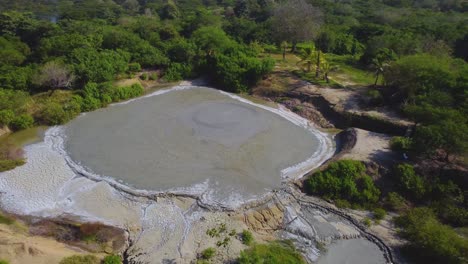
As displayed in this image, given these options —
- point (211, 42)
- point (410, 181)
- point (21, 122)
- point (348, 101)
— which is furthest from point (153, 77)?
point (410, 181)

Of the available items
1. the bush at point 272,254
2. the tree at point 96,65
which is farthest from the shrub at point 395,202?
the tree at point 96,65

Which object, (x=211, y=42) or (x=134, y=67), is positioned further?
(x=211, y=42)

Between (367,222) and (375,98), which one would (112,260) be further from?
(375,98)

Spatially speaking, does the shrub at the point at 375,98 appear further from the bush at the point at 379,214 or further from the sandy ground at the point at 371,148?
the bush at the point at 379,214

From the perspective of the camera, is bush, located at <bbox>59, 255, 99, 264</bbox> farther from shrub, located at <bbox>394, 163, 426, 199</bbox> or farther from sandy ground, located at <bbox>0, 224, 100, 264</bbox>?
shrub, located at <bbox>394, 163, 426, 199</bbox>

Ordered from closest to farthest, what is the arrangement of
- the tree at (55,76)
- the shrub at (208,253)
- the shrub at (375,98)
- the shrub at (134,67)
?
the shrub at (208,253) < the shrub at (375,98) < the tree at (55,76) < the shrub at (134,67)

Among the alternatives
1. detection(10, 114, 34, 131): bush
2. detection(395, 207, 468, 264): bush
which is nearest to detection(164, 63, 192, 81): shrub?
detection(10, 114, 34, 131): bush

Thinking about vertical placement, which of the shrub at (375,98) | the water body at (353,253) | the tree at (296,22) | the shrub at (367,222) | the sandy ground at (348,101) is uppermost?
the tree at (296,22)
